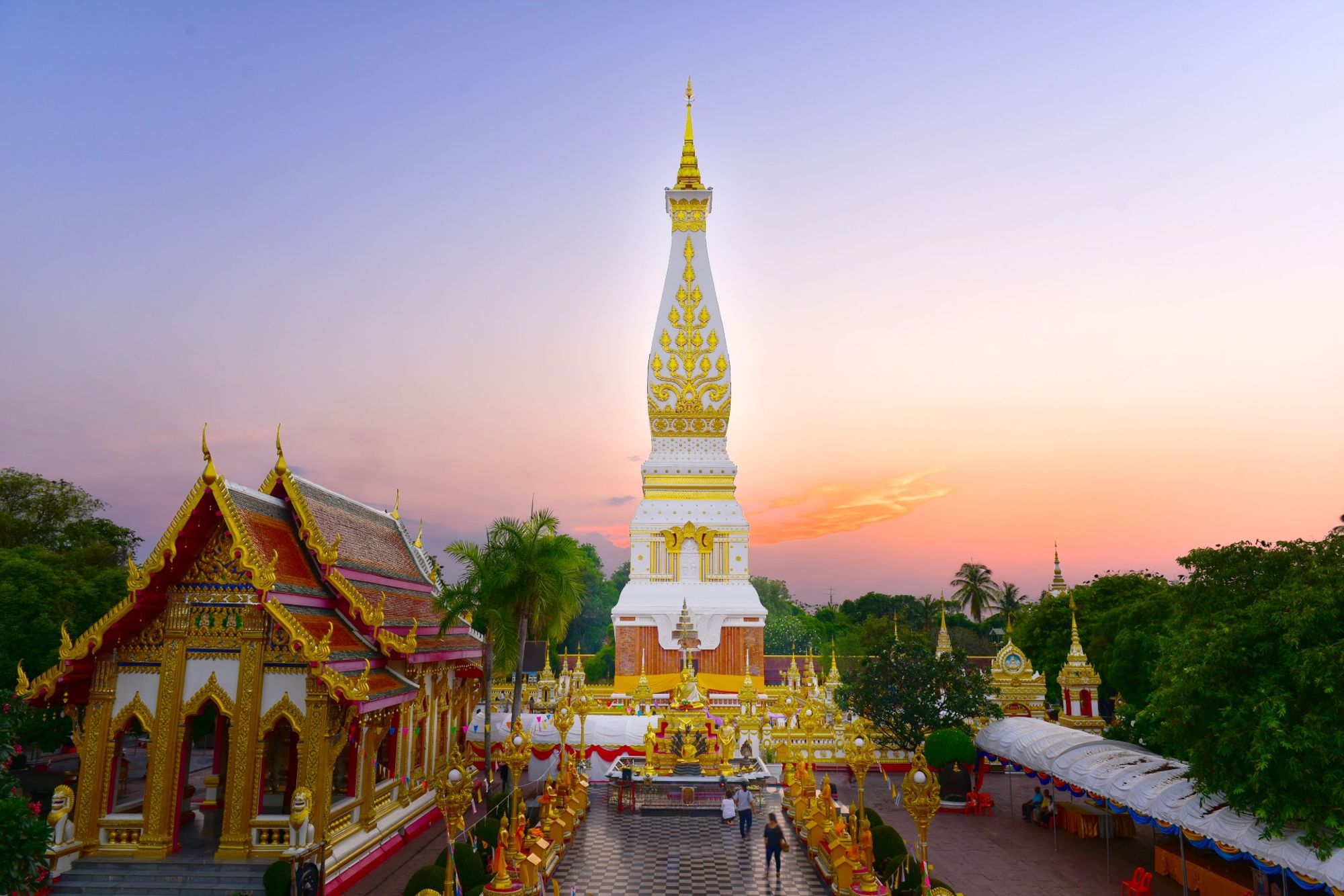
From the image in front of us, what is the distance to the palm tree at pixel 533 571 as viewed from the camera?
21.0 m

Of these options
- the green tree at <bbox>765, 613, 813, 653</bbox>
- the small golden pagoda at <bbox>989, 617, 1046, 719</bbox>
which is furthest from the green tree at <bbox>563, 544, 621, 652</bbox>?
the small golden pagoda at <bbox>989, 617, 1046, 719</bbox>

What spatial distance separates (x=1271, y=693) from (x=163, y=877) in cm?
1631

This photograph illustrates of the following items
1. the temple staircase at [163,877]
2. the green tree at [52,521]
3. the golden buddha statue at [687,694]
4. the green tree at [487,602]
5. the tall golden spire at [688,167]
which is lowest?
the temple staircase at [163,877]

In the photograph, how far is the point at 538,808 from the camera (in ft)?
63.8

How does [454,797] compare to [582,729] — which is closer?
[454,797]

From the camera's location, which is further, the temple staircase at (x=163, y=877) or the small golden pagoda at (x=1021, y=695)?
the small golden pagoda at (x=1021, y=695)

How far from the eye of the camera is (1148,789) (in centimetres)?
1439

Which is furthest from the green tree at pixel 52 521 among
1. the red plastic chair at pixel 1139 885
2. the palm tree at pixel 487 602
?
the red plastic chair at pixel 1139 885

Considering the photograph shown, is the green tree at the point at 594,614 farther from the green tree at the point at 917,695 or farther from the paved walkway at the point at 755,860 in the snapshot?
the paved walkway at the point at 755,860

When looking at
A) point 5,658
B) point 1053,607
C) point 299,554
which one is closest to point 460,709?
point 299,554

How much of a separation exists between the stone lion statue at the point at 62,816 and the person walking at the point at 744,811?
1151 cm

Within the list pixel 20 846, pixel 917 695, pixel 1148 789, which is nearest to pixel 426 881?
pixel 20 846

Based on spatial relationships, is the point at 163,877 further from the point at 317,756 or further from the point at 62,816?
the point at 317,756

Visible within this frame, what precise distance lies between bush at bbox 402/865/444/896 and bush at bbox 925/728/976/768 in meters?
13.2
